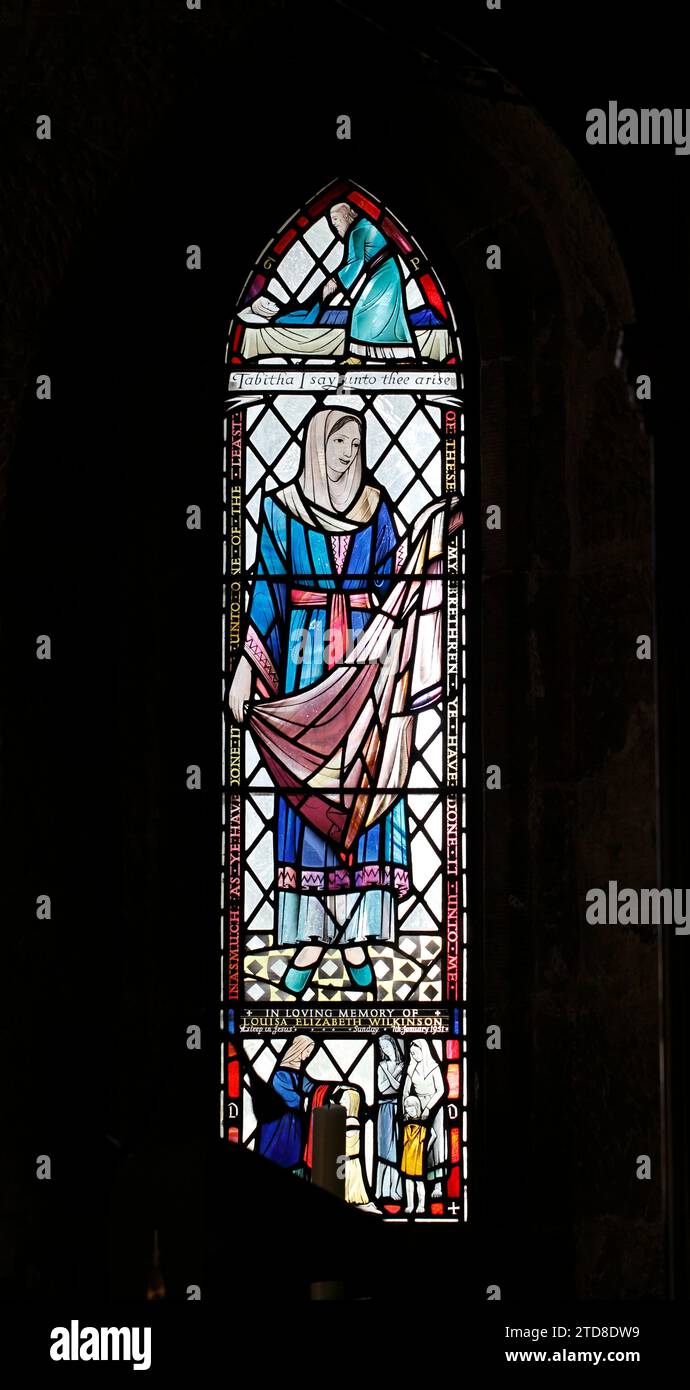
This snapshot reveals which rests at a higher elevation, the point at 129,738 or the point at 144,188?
the point at 144,188

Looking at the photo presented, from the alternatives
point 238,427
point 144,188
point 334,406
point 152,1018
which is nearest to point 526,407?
point 334,406

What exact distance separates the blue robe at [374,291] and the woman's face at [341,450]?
29 centimetres

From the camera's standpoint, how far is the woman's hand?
4.33 metres

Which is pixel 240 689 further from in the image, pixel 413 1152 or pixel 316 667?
pixel 413 1152

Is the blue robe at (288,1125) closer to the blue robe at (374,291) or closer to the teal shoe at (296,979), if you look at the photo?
the teal shoe at (296,979)

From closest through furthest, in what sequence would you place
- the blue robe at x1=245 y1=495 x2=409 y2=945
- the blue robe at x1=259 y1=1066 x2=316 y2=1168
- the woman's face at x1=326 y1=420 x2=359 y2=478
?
the blue robe at x1=259 y1=1066 x2=316 y2=1168 → the blue robe at x1=245 y1=495 x2=409 y2=945 → the woman's face at x1=326 y1=420 x2=359 y2=478

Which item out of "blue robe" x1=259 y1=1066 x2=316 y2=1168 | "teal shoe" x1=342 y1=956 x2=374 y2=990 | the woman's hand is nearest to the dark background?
the woman's hand

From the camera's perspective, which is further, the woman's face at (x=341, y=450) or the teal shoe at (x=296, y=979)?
the woman's face at (x=341, y=450)

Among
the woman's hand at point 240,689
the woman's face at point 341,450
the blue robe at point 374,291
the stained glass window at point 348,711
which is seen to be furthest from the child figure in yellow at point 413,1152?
the blue robe at point 374,291

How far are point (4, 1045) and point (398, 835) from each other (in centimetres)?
126

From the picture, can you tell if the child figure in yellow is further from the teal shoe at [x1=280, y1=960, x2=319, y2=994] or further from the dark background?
the teal shoe at [x1=280, y1=960, x2=319, y2=994]

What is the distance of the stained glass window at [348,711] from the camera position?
13.8 ft
